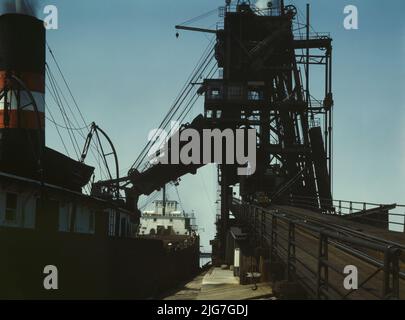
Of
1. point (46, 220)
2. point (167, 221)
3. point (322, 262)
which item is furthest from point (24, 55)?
point (167, 221)

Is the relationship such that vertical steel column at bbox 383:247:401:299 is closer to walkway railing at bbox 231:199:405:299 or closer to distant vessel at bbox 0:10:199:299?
walkway railing at bbox 231:199:405:299

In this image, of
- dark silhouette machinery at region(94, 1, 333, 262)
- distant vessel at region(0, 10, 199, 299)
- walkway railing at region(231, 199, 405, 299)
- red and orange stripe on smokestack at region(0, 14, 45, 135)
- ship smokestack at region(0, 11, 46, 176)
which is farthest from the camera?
dark silhouette machinery at region(94, 1, 333, 262)

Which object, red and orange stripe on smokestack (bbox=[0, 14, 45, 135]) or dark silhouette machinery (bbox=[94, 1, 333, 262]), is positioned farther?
dark silhouette machinery (bbox=[94, 1, 333, 262])

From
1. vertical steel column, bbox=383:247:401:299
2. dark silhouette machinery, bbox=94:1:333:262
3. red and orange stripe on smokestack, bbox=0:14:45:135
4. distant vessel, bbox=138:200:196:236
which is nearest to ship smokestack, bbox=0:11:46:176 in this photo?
red and orange stripe on smokestack, bbox=0:14:45:135

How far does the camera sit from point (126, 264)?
24859mm

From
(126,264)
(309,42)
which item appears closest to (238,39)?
(309,42)

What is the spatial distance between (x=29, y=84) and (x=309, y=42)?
2450 cm

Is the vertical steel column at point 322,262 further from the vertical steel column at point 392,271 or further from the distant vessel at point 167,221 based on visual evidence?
the distant vessel at point 167,221

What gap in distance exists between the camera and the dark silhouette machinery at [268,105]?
Answer: 40.8 meters

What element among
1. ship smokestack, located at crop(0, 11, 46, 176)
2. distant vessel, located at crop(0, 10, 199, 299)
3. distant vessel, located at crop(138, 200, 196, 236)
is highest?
ship smokestack, located at crop(0, 11, 46, 176)

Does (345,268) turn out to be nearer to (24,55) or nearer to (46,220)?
(46,220)

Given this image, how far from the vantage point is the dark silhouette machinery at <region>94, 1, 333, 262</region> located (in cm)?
4075
